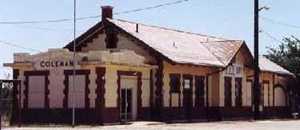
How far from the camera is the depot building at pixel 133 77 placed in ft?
133

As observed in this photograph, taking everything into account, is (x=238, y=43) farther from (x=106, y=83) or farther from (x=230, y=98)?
(x=106, y=83)

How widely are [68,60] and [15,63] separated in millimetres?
3997

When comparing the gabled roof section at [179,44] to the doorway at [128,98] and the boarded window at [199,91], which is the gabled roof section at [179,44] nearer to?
the boarded window at [199,91]

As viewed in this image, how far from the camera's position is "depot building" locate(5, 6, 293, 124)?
1599 inches

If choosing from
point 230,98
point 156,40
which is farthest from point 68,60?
point 230,98

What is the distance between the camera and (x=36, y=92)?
42750mm

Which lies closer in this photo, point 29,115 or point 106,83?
point 106,83

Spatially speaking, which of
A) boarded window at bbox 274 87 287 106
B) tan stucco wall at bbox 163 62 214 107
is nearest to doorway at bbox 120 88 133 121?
tan stucco wall at bbox 163 62 214 107

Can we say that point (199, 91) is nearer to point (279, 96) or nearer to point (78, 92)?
point (78, 92)

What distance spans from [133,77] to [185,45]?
853 cm

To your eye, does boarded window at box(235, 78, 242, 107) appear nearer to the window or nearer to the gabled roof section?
the gabled roof section

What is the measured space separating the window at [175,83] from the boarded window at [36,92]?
8084mm

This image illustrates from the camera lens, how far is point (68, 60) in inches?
1608

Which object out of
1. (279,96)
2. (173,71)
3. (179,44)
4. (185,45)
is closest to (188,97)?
(173,71)
